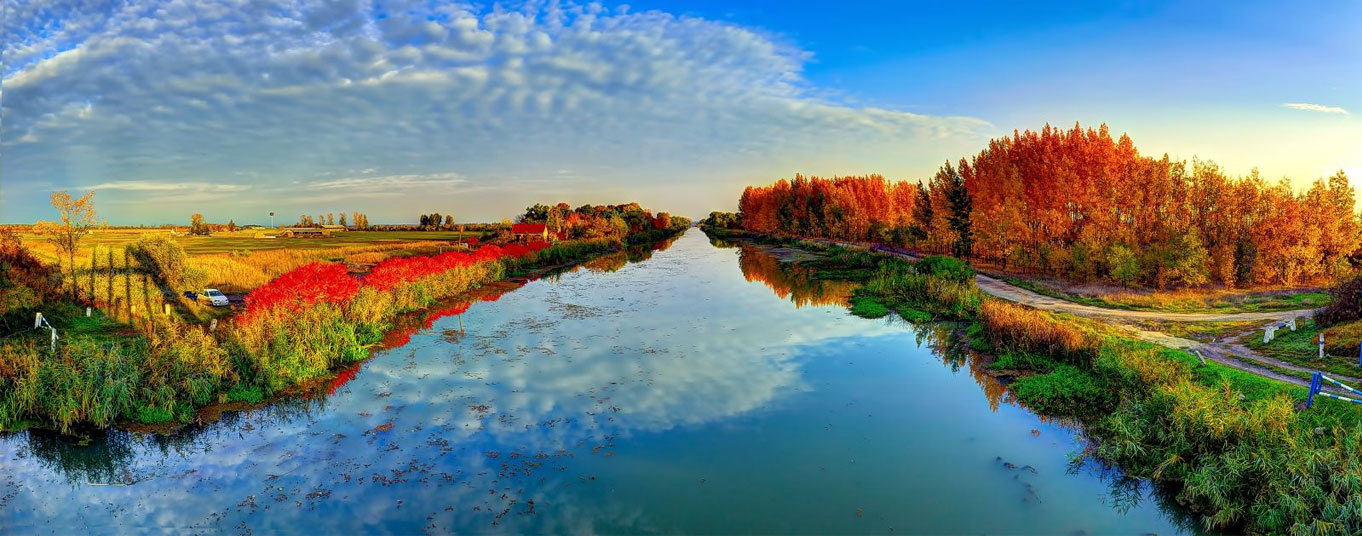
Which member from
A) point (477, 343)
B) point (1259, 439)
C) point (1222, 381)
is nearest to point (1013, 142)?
point (1222, 381)

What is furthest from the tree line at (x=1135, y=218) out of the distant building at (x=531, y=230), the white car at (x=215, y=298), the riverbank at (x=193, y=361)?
the distant building at (x=531, y=230)

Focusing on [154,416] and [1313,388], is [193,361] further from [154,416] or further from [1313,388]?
[1313,388]

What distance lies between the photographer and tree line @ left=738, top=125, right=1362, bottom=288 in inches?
983

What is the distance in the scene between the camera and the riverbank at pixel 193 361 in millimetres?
12672

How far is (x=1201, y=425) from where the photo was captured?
10000 millimetres

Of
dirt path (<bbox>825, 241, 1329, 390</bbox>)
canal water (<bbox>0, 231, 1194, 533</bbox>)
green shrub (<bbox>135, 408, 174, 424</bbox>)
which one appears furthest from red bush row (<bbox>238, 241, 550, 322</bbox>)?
dirt path (<bbox>825, 241, 1329, 390</bbox>)

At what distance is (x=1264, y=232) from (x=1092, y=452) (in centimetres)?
2307

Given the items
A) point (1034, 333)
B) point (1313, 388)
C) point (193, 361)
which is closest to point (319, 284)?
point (193, 361)

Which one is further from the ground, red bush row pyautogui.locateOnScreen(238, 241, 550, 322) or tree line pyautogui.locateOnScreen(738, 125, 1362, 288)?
tree line pyautogui.locateOnScreen(738, 125, 1362, 288)

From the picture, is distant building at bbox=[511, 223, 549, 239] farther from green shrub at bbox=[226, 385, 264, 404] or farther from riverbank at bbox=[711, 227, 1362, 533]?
riverbank at bbox=[711, 227, 1362, 533]

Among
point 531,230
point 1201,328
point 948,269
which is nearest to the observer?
point 1201,328

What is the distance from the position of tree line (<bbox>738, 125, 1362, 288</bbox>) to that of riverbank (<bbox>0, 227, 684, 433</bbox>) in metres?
31.7

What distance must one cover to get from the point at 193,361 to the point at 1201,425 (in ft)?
69.2

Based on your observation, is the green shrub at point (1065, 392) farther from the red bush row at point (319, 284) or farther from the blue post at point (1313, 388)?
the red bush row at point (319, 284)
